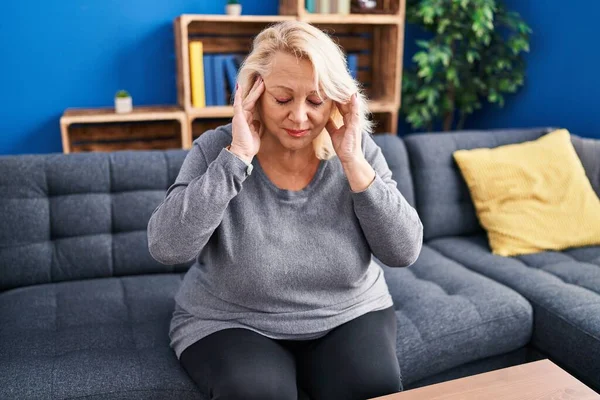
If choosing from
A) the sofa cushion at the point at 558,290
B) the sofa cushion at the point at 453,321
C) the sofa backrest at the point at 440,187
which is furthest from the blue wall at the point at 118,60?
the sofa cushion at the point at 453,321

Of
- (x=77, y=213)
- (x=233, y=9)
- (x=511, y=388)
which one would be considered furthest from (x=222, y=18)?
(x=511, y=388)

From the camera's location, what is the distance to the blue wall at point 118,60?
8.59ft

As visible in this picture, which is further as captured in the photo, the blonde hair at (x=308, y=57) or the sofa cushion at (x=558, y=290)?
the sofa cushion at (x=558, y=290)

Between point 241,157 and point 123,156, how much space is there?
762mm

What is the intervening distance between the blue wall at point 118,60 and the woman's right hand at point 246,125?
169cm

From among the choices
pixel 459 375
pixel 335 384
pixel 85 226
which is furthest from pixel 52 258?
pixel 459 375

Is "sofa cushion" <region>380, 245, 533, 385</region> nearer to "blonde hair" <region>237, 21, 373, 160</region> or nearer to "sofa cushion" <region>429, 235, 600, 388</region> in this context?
"sofa cushion" <region>429, 235, 600, 388</region>

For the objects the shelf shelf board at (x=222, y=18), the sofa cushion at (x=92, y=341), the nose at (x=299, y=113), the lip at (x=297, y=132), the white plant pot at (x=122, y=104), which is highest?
the shelf shelf board at (x=222, y=18)

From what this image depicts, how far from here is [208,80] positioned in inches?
107

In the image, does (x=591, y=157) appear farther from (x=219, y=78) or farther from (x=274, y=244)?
(x=219, y=78)

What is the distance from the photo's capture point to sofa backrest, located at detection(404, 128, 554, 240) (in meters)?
2.13

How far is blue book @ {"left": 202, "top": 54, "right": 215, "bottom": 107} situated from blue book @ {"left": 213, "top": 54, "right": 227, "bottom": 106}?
17 millimetres

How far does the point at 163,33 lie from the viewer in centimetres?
282

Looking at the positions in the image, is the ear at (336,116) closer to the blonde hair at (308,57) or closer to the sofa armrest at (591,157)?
the blonde hair at (308,57)
